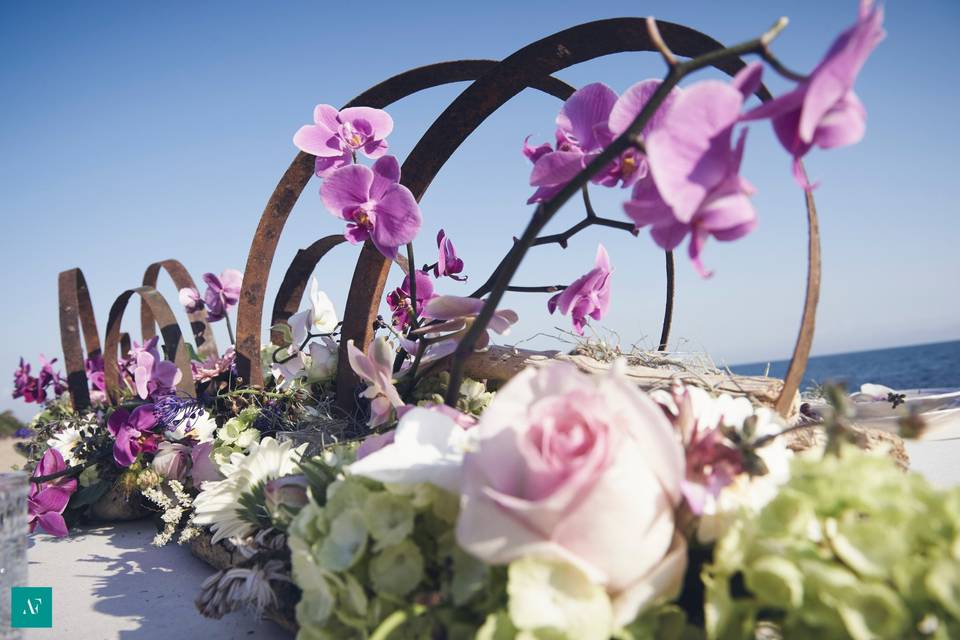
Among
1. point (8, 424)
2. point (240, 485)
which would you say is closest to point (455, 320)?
point (240, 485)

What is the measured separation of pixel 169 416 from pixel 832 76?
1.70 m

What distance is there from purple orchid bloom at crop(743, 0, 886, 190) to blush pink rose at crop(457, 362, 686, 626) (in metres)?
0.27

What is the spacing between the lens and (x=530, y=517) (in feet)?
1.45

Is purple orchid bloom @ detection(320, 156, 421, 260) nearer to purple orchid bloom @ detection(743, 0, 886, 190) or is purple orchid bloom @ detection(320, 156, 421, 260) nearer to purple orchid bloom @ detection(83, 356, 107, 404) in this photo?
purple orchid bloom @ detection(743, 0, 886, 190)

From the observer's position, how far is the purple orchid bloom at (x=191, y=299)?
7.37 feet

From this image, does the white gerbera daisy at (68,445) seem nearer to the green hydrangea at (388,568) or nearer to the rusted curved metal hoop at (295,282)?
the rusted curved metal hoop at (295,282)

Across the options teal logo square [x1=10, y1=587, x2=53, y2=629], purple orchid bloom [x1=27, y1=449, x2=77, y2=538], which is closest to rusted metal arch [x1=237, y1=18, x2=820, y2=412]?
teal logo square [x1=10, y1=587, x2=53, y2=629]

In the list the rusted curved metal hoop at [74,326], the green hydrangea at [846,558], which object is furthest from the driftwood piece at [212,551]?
the rusted curved metal hoop at [74,326]

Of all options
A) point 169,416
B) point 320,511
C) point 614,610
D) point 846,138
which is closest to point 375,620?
point 320,511

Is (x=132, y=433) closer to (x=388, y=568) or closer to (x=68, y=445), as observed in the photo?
(x=68, y=445)

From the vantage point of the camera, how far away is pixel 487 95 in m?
1.03

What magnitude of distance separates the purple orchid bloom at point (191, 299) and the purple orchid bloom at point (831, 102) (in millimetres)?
2217

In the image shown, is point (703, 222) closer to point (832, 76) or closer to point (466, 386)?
point (832, 76)

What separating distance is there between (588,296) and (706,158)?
2.19 ft
